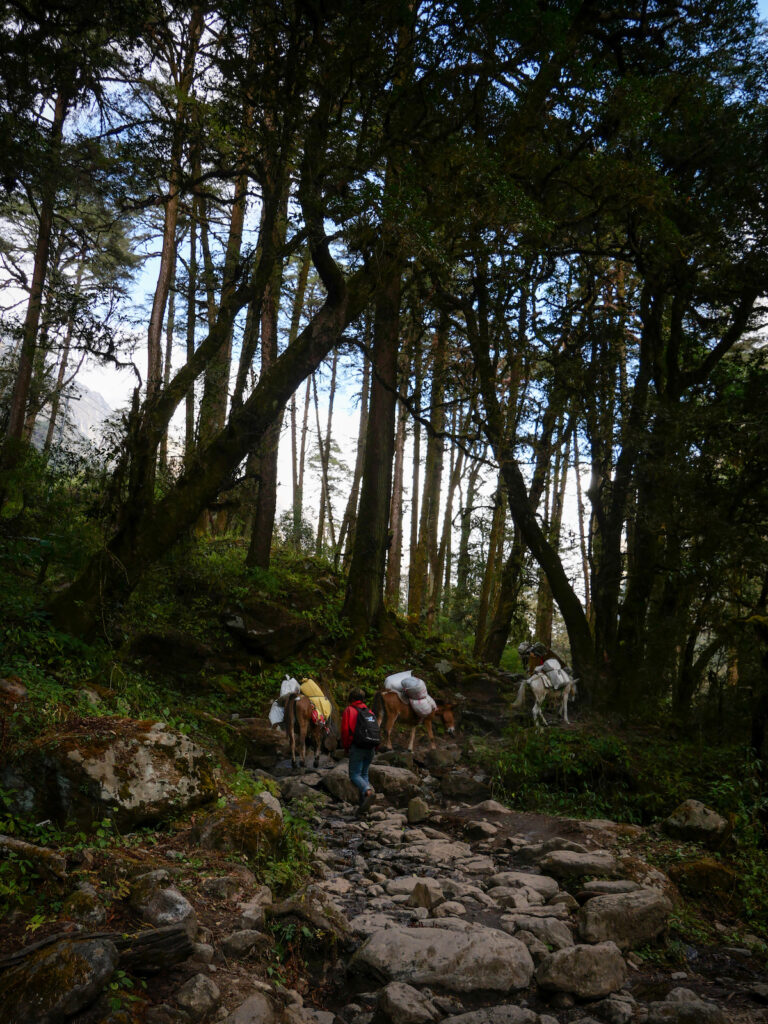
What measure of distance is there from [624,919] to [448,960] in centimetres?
154

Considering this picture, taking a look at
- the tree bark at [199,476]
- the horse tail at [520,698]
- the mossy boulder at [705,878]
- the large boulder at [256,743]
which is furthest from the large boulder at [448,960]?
the horse tail at [520,698]

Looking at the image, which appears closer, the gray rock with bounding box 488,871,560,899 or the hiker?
the gray rock with bounding box 488,871,560,899

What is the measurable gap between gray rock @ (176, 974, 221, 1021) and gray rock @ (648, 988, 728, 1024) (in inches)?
95.9

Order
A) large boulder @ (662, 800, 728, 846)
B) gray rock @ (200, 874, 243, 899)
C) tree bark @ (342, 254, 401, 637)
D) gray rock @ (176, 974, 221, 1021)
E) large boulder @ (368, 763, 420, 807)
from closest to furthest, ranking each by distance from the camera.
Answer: gray rock @ (176, 974, 221, 1021) → gray rock @ (200, 874, 243, 899) → large boulder @ (662, 800, 728, 846) → large boulder @ (368, 763, 420, 807) → tree bark @ (342, 254, 401, 637)

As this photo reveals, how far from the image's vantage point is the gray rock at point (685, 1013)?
3.65 meters

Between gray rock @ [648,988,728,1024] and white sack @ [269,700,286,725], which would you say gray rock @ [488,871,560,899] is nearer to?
gray rock @ [648,988,728,1024]

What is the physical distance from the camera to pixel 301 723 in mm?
9219

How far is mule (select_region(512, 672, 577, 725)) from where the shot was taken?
11.3 m

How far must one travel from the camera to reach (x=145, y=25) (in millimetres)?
8117

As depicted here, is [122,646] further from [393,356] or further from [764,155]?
[764,155]

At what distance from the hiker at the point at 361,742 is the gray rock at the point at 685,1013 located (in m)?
4.15

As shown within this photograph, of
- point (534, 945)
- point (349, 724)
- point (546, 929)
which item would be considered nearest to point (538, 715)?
point (349, 724)

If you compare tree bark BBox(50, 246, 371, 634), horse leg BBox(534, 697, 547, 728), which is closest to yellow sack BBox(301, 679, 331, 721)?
tree bark BBox(50, 246, 371, 634)

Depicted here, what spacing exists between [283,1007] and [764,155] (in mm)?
11318
